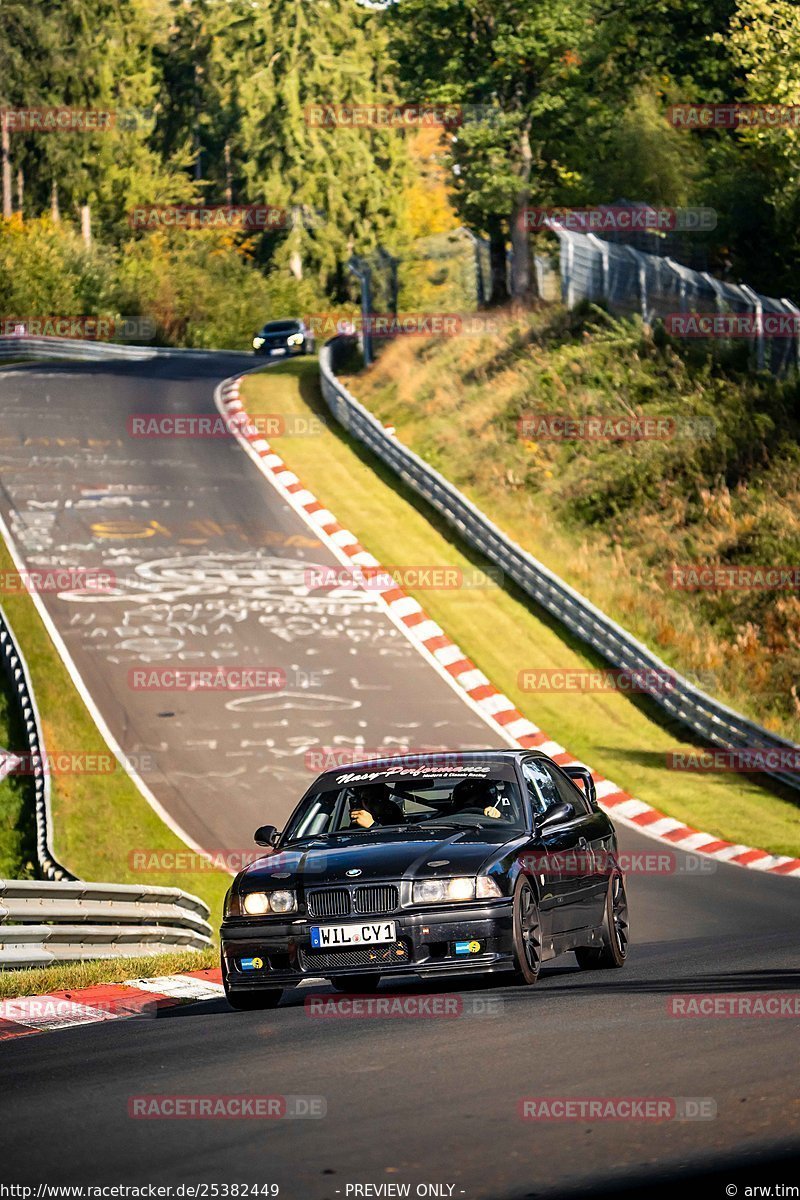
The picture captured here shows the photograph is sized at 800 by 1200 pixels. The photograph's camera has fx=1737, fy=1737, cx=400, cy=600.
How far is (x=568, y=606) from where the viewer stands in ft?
94.8

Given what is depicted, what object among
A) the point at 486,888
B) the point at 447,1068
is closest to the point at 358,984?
the point at 486,888

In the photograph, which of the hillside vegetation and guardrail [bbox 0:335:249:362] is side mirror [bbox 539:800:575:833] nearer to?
the hillside vegetation

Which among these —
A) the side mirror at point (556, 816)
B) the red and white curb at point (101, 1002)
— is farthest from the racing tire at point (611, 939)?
the red and white curb at point (101, 1002)

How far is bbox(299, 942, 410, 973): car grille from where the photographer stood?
31.4 feet

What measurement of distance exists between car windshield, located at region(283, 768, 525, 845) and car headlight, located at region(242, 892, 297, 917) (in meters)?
0.88

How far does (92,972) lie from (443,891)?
331cm

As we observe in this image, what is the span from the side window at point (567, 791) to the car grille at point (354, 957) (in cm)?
230

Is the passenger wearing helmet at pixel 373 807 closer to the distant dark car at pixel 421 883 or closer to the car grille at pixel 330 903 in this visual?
the distant dark car at pixel 421 883

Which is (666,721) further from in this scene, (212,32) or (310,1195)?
(212,32)

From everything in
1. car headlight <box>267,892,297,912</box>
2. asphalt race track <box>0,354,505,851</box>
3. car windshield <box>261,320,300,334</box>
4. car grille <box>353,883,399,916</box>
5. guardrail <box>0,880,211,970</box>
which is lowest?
car windshield <box>261,320,300,334</box>

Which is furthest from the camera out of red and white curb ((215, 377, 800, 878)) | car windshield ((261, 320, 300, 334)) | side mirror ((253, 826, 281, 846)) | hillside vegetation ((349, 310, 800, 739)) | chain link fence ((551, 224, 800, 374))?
car windshield ((261, 320, 300, 334))

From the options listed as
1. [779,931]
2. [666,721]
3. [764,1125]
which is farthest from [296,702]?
[764,1125]

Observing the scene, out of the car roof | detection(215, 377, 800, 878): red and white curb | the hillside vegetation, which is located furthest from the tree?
the car roof

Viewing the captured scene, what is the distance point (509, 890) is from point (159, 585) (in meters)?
20.6
